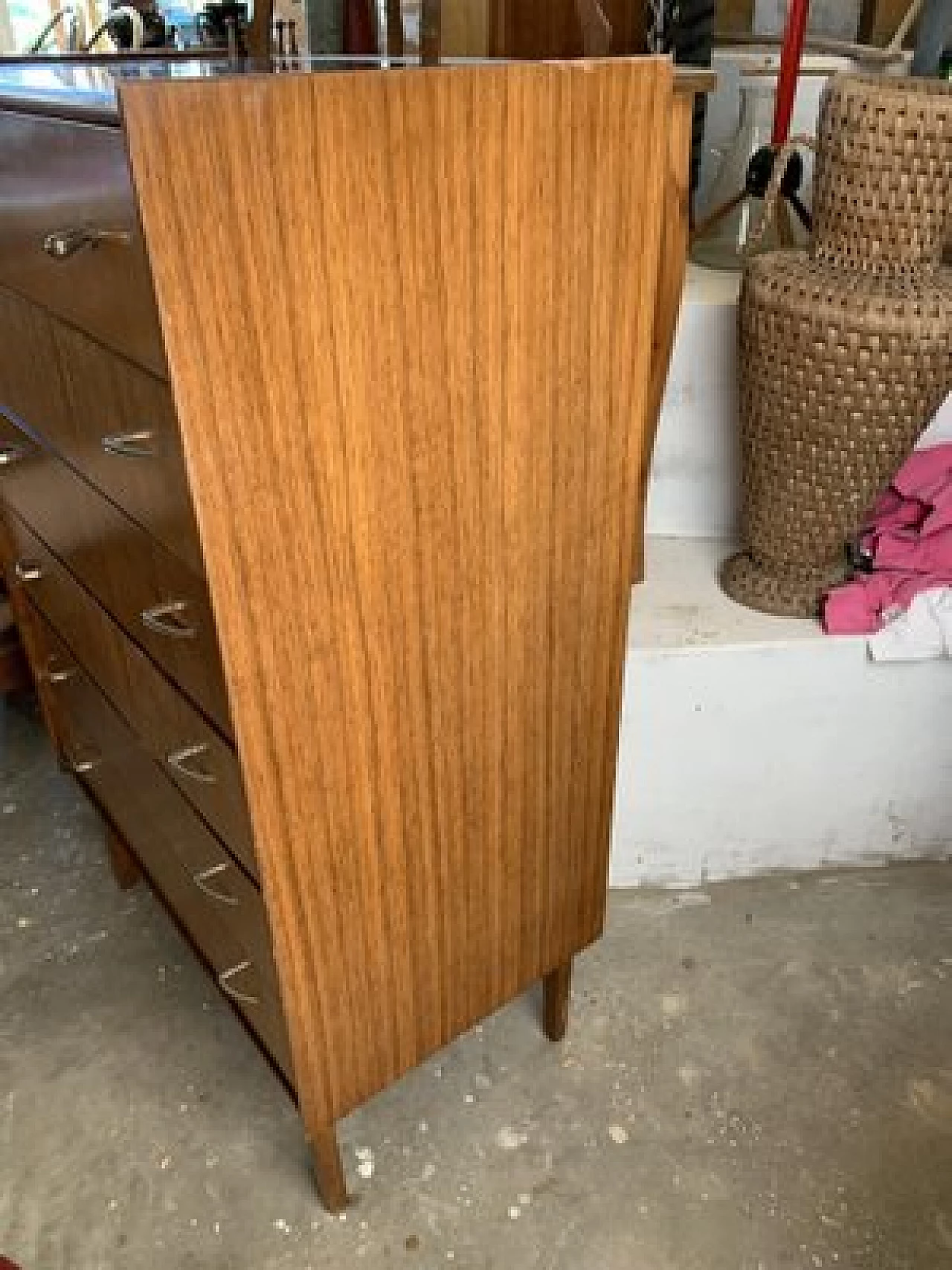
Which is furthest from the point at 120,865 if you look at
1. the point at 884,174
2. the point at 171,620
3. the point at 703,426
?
the point at 884,174

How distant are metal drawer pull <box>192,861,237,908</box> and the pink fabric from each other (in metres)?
0.88

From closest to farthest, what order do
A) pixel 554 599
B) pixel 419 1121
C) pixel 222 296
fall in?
pixel 222 296 < pixel 554 599 < pixel 419 1121

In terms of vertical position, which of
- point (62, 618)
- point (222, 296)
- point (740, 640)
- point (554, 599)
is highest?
point (222, 296)

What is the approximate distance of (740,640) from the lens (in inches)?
56.2

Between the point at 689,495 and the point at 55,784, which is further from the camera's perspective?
the point at 55,784

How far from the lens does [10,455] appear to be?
3.80 feet

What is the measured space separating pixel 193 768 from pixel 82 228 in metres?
0.46

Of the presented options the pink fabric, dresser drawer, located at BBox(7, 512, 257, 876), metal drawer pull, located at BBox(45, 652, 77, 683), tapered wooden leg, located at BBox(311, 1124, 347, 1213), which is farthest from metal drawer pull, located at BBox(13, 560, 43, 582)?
the pink fabric

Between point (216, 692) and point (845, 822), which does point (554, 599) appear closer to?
point (216, 692)

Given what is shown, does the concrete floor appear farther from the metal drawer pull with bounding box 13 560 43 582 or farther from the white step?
the metal drawer pull with bounding box 13 560 43 582

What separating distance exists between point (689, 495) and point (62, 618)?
36.9 inches

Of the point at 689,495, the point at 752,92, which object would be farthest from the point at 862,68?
the point at 689,495

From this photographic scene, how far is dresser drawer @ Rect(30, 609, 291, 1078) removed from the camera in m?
1.00

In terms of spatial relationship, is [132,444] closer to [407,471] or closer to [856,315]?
[407,471]
